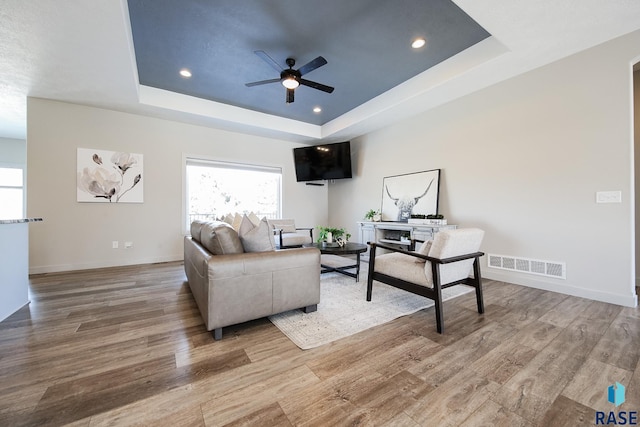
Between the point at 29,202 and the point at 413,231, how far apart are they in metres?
6.13

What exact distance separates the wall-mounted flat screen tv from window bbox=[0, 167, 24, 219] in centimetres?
685

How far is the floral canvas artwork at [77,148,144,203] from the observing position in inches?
159

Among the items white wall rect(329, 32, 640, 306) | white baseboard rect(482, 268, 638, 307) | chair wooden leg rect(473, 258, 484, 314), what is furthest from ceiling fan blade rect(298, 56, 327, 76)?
white baseboard rect(482, 268, 638, 307)

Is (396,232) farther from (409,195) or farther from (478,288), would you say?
(478,288)

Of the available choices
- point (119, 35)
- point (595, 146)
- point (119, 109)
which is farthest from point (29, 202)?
point (595, 146)

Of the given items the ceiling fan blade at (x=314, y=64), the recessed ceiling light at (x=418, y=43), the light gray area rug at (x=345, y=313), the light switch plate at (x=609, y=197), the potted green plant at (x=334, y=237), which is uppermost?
the recessed ceiling light at (x=418, y=43)

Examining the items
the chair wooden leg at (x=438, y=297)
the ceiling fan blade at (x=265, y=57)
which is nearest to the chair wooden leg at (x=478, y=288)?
the chair wooden leg at (x=438, y=297)

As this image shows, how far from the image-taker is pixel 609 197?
102 inches

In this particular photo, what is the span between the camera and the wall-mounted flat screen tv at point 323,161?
5754 mm

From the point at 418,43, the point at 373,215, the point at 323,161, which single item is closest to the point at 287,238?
the point at 373,215

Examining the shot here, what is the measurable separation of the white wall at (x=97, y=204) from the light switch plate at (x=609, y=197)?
5.74 meters

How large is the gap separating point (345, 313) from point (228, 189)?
14.0 feet

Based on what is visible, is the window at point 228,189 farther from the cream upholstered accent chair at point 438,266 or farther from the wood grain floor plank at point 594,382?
the wood grain floor plank at point 594,382

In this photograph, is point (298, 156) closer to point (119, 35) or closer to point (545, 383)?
point (119, 35)
